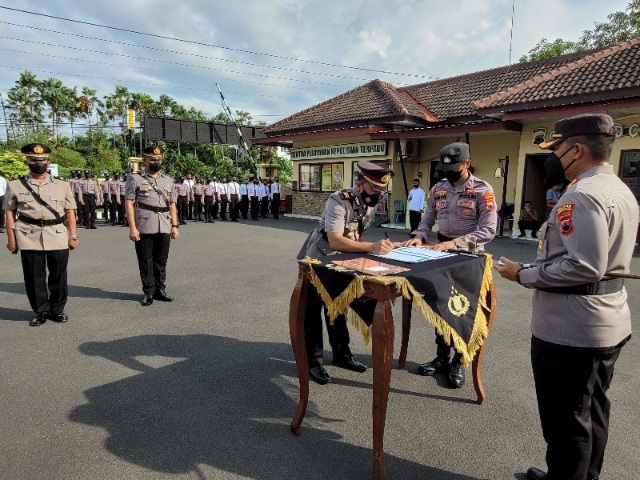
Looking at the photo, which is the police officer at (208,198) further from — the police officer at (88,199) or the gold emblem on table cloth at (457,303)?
the gold emblem on table cloth at (457,303)

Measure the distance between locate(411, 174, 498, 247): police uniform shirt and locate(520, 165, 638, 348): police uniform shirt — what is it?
1251mm

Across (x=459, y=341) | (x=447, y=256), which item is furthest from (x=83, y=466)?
(x=447, y=256)

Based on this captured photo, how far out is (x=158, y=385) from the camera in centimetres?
318

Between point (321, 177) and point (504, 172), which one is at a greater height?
point (504, 172)

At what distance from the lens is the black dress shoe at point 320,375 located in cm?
322

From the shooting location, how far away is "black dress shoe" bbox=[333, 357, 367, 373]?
11.3 feet

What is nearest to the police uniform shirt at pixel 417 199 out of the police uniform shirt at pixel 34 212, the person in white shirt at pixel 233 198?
the person in white shirt at pixel 233 198

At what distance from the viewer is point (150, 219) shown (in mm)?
5273

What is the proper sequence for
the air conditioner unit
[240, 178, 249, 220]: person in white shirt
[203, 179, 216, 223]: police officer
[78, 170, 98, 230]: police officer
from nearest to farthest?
[78, 170, 98, 230]: police officer < the air conditioner unit < [203, 179, 216, 223]: police officer < [240, 178, 249, 220]: person in white shirt

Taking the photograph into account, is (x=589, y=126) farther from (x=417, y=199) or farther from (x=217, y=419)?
(x=417, y=199)

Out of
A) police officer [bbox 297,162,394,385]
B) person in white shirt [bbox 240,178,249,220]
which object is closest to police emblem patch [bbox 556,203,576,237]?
police officer [bbox 297,162,394,385]

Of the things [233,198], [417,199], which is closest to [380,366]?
[417,199]

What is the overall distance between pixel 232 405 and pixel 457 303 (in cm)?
164

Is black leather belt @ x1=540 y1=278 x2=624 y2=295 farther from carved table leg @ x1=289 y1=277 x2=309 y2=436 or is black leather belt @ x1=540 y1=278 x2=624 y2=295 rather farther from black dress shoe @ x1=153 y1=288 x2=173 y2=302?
black dress shoe @ x1=153 y1=288 x2=173 y2=302
